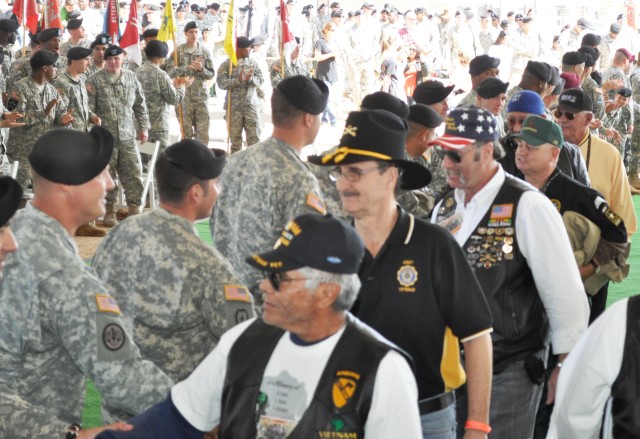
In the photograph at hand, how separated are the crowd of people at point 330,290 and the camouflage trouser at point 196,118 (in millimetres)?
10646

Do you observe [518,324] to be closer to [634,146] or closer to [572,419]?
[572,419]

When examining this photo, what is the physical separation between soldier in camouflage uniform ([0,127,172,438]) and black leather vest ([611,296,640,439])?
56.5 inches

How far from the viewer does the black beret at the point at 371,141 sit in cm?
386

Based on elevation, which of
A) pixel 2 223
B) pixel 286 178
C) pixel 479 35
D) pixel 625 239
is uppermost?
pixel 2 223

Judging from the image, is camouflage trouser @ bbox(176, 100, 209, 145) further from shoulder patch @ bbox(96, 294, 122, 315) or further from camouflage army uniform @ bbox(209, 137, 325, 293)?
shoulder patch @ bbox(96, 294, 122, 315)

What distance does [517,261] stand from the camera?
4395 millimetres

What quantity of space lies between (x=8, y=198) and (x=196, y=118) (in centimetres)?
1421

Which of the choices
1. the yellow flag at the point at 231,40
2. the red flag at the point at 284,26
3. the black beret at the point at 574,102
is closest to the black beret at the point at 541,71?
the black beret at the point at 574,102

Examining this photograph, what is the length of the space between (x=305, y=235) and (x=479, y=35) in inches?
1082

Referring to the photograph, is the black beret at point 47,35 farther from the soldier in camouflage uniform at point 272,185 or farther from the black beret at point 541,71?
the soldier in camouflage uniform at point 272,185

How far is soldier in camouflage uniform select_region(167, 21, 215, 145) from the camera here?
17.1 meters

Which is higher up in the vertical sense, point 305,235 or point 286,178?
point 305,235

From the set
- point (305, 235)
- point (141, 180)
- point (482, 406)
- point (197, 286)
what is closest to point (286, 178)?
point (197, 286)

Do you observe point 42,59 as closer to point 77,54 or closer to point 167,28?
point 77,54
